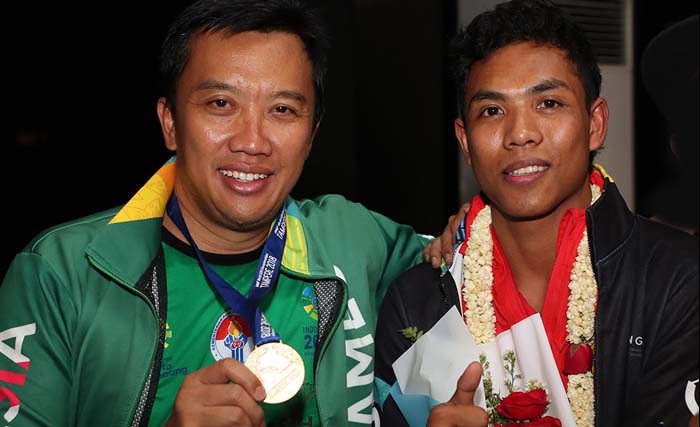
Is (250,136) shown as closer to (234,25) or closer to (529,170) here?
(234,25)

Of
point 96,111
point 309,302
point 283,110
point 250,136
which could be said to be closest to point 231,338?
point 309,302

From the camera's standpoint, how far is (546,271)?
259 centimetres

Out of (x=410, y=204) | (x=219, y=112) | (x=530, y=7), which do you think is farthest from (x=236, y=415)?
(x=410, y=204)

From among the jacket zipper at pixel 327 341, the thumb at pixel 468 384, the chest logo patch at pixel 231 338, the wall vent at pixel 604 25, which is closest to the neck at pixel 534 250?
the jacket zipper at pixel 327 341

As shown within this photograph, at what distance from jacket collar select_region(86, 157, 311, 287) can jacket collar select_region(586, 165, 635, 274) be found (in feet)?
3.02

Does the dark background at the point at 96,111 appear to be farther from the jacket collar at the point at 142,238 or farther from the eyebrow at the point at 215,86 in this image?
the eyebrow at the point at 215,86

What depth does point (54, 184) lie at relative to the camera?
13.7 ft

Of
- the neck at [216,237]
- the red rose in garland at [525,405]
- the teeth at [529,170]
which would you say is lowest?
the red rose in garland at [525,405]

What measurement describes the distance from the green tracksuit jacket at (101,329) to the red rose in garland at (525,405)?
0.50 m

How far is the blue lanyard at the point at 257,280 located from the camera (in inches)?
90.0

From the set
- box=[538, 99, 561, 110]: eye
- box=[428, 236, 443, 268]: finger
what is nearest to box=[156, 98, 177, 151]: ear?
box=[428, 236, 443, 268]: finger

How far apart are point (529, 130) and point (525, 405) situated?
0.85m

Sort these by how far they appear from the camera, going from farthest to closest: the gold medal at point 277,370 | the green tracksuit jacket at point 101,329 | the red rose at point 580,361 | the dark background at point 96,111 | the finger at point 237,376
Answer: the dark background at point 96,111
the red rose at point 580,361
the green tracksuit jacket at point 101,329
the gold medal at point 277,370
the finger at point 237,376

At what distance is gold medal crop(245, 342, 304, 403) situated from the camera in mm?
1984
